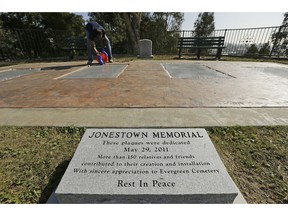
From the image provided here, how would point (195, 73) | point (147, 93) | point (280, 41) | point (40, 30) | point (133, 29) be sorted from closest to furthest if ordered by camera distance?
1. point (147, 93)
2. point (195, 73)
3. point (280, 41)
4. point (40, 30)
5. point (133, 29)

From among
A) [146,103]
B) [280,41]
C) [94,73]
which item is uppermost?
[280,41]

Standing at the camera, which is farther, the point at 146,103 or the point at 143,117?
the point at 146,103

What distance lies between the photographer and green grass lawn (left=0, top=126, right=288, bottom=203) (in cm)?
135

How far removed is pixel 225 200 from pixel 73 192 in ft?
3.48

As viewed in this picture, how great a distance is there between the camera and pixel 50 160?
5.45 feet

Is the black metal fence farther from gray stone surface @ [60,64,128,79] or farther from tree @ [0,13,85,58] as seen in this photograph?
gray stone surface @ [60,64,128,79]

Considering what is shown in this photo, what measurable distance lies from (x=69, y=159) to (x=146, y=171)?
871mm

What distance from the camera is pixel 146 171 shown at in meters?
1.27

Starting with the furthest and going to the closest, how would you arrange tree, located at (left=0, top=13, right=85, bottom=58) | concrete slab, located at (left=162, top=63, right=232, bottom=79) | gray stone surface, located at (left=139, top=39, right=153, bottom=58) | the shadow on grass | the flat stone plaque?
1. tree, located at (left=0, top=13, right=85, bottom=58)
2. gray stone surface, located at (left=139, top=39, right=153, bottom=58)
3. concrete slab, located at (left=162, top=63, right=232, bottom=79)
4. the shadow on grass
5. the flat stone plaque

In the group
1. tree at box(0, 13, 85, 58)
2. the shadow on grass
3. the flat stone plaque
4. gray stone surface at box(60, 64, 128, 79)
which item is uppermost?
tree at box(0, 13, 85, 58)

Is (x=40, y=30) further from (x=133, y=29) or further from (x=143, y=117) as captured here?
(x=143, y=117)

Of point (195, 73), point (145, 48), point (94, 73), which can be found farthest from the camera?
point (145, 48)

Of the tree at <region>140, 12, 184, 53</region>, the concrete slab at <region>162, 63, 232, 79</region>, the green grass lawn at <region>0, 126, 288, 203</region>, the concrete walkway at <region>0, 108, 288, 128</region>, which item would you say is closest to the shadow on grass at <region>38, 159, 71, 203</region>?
the green grass lawn at <region>0, 126, 288, 203</region>

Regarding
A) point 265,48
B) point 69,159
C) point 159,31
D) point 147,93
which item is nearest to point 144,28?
point 159,31
